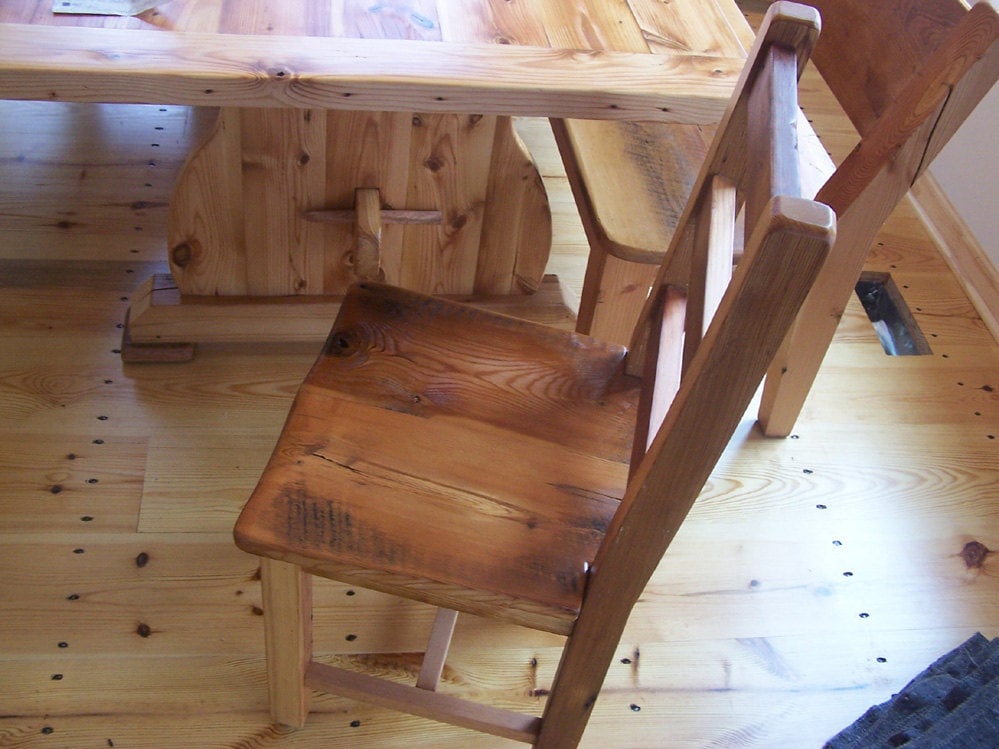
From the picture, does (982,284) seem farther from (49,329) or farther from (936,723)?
(49,329)

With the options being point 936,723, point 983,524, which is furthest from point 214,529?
point 983,524

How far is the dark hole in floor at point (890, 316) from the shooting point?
6.81 feet

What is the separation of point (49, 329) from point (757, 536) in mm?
1233

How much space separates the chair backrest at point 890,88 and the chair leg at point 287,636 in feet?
2.77

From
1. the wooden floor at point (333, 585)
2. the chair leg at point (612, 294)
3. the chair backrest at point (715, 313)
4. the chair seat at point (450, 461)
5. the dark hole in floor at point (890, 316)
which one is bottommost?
the wooden floor at point (333, 585)

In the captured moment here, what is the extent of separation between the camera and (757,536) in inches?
65.4

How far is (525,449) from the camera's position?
1.12 meters

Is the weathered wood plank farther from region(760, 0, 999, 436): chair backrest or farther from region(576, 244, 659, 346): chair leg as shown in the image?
region(576, 244, 659, 346): chair leg

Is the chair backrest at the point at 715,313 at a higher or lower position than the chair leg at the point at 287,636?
higher

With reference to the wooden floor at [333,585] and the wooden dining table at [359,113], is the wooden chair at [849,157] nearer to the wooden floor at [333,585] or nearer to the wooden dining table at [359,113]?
the wooden dining table at [359,113]

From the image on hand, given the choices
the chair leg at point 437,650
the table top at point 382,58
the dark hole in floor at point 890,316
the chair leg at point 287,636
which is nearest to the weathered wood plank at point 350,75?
the table top at point 382,58

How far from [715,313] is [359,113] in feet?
3.02

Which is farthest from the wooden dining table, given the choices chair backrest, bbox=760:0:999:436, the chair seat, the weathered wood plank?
the chair seat

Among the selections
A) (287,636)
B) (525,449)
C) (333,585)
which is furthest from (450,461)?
(333,585)
